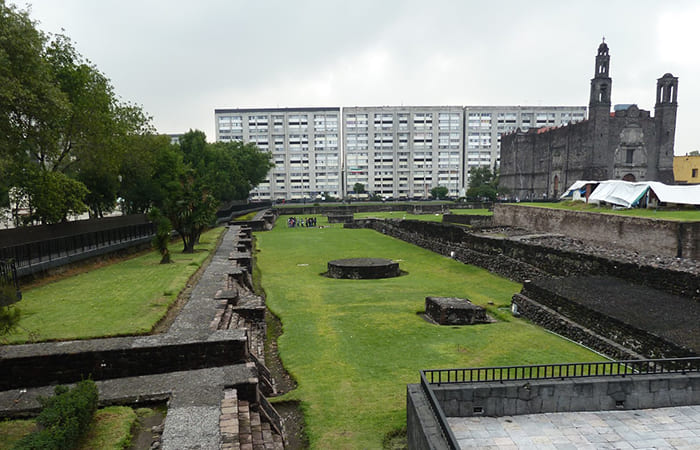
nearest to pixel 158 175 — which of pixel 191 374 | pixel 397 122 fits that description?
pixel 191 374

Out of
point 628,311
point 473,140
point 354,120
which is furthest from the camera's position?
point 473,140

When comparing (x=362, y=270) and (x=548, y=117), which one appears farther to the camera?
(x=548, y=117)

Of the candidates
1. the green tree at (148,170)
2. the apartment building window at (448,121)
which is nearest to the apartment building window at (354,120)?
the apartment building window at (448,121)

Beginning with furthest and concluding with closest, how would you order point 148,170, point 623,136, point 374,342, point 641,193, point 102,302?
point 623,136
point 148,170
point 641,193
point 102,302
point 374,342

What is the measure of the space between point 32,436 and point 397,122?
3831 inches

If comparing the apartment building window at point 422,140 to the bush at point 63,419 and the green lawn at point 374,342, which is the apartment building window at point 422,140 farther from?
the bush at point 63,419

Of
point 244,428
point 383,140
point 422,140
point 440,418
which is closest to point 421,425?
point 440,418

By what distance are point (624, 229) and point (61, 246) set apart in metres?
23.6

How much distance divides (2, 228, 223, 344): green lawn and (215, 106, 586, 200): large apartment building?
8013 cm

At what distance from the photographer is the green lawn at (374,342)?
7859 mm

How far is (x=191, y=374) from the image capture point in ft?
26.1

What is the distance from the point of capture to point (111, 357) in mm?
7992

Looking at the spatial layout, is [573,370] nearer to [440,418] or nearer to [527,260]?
[440,418]

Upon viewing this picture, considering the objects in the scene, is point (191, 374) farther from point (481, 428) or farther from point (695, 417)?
point (695, 417)
